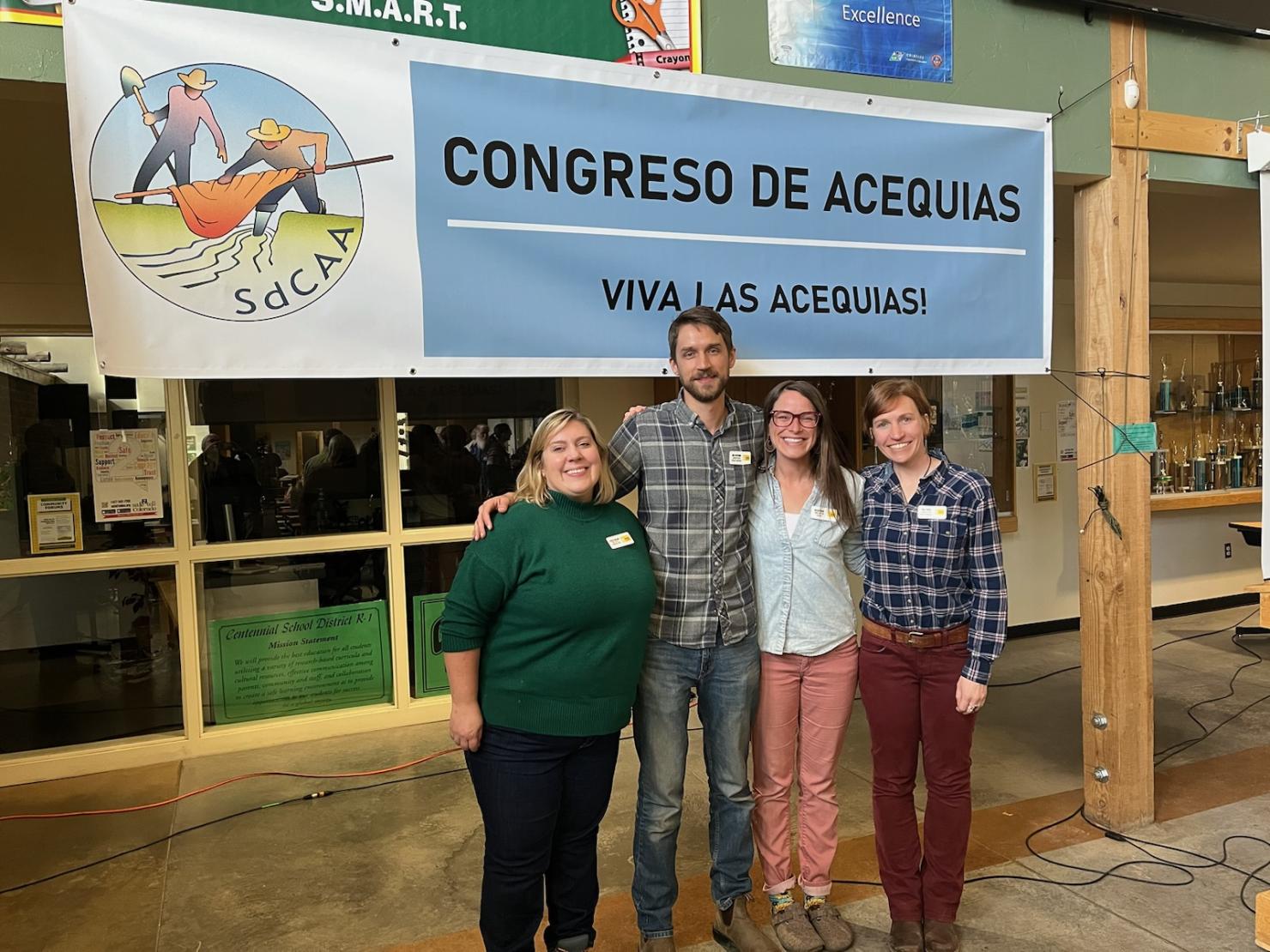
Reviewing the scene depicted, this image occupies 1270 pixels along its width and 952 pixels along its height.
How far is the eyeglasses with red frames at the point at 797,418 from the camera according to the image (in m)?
2.40

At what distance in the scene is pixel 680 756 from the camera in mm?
2371

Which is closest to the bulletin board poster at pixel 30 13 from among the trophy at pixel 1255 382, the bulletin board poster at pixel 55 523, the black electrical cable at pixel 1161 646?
the bulletin board poster at pixel 55 523

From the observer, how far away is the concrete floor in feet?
8.79

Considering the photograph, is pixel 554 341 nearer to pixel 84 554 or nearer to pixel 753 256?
pixel 753 256

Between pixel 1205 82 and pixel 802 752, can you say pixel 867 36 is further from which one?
pixel 802 752

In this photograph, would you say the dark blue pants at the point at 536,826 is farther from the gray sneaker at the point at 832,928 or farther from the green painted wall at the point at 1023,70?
the green painted wall at the point at 1023,70

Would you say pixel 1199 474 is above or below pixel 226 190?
below

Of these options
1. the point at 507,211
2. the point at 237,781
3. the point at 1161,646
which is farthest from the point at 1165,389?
the point at 237,781

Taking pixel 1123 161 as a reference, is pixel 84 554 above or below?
below

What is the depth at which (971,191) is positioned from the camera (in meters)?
2.97

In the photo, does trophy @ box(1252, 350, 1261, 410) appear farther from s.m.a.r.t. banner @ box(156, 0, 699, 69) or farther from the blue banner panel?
s.m.a.r.t. banner @ box(156, 0, 699, 69)

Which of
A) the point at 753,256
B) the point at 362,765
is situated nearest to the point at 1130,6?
the point at 753,256

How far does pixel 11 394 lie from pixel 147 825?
214 cm

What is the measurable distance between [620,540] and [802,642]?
635 millimetres
